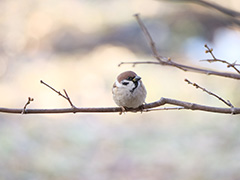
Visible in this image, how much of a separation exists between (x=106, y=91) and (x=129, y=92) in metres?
5.97

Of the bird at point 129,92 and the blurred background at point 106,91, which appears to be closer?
the bird at point 129,92

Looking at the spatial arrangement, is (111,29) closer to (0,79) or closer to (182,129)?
(0,79)

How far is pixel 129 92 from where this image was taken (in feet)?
9.25

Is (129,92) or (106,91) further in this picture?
(106,91)

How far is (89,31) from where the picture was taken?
38.4ft

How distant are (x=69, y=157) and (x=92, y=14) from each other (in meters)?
6.37

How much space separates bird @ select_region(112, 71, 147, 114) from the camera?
2.79 meters

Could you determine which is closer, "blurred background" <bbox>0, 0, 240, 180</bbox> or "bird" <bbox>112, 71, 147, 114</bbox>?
"bird" <bbox>112, 71, 147, 114</bbox>

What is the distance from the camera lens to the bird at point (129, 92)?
2791 mm

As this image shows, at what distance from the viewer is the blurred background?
6160mm

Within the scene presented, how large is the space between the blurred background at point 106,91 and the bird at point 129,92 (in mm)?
1463

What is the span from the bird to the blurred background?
1.46m

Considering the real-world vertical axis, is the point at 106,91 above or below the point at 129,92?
above

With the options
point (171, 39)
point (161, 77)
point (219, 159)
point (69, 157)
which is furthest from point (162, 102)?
point (171, 39)
